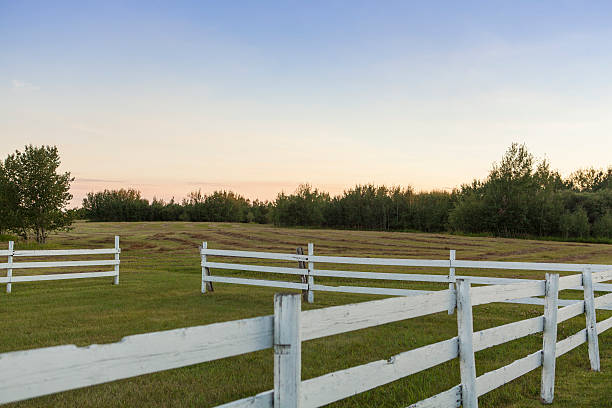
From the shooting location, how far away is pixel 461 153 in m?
35.4

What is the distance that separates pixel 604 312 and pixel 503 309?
259 centimetres

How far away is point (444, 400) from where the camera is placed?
3902mm

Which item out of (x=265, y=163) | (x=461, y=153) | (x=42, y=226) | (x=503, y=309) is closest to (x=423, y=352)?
(x=503, y=309)

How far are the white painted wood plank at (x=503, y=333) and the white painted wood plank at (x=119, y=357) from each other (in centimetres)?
272

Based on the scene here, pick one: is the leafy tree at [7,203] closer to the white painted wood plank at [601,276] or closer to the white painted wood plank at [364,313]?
the white painted wood plank at [601,276]

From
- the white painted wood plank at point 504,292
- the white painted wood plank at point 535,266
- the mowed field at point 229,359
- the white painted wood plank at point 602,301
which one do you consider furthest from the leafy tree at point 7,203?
the white painted wood plank at point 504,292

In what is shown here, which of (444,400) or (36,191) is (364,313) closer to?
(444,400)

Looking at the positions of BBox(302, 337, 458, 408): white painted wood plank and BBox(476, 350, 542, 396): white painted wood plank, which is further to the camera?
BBox(476, 350, 542, 396): white painted wood plank

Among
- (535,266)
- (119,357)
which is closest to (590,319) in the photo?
(535,266)

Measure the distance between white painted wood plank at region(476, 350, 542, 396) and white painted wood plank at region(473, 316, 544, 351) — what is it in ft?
0.90

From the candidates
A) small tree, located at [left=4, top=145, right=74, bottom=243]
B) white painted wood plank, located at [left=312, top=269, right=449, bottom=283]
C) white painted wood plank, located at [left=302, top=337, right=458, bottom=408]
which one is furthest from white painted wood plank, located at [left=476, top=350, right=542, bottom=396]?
small tree, located at [left=4, top=145, right=74, bottom=243]

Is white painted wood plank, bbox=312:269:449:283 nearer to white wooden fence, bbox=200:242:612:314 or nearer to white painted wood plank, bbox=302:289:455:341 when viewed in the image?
white wooden fence, bbox=200:242:612:314

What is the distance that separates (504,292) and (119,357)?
13.5 feet

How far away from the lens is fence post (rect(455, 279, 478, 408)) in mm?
4113
